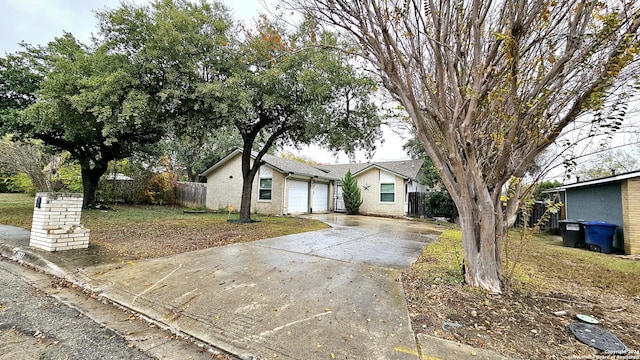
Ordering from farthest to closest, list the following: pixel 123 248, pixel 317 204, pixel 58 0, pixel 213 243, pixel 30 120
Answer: pixel 317 204 < pixel 30 120 < pixel 58 0 < pixel 213 243 < pixel 123 248

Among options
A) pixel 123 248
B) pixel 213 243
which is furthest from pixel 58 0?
pixel 213 243

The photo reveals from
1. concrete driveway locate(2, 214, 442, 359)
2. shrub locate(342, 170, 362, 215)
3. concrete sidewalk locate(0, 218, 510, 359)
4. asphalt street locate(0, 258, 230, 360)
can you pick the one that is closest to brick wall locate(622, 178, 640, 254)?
concrete sidewalk locate(0, 218, 510, 359)

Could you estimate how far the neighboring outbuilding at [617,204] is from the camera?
7.36 m

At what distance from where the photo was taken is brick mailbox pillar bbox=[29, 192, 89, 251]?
507 cm

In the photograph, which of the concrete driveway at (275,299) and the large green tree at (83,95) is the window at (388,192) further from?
the large green tree at (83,95)

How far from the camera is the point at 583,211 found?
10539 mm

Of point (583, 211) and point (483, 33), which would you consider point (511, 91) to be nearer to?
point (483, 33)

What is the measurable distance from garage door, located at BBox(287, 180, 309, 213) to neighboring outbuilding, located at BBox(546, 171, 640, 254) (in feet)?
37.6

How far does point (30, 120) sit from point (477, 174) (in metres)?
13.2

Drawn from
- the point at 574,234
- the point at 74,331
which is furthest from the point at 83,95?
the point at 574,234

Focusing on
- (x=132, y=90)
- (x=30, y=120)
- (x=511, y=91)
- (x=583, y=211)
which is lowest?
(x=583, y=211)

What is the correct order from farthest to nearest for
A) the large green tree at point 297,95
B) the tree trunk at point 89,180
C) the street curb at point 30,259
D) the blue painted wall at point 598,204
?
the tree trunk at point 89,180, the blue painted wall at point 598,204, the large green tree at point 297,95, the street curb at point 30,259

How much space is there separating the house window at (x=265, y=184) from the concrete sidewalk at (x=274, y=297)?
9.61 meters

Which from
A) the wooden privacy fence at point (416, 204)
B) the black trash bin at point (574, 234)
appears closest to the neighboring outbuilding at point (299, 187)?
the wooden privacy fence at point (416, 204)
